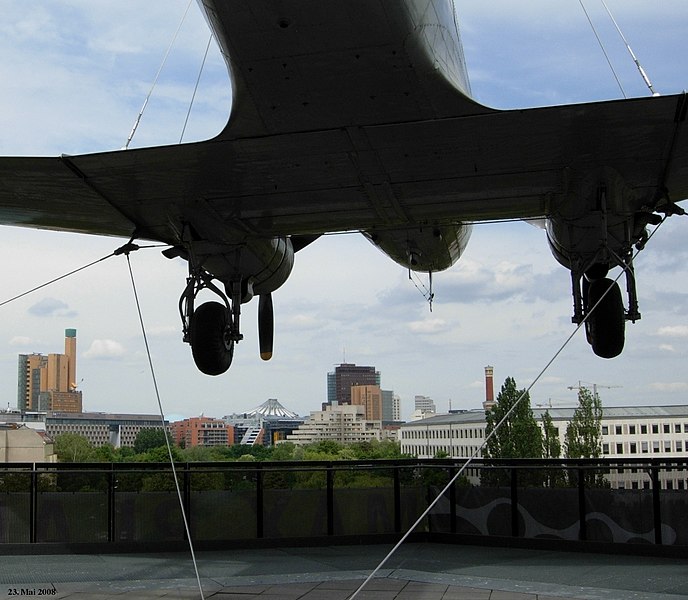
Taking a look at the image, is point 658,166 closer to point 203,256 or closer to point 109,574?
point 203,256

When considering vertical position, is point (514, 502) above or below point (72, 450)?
above

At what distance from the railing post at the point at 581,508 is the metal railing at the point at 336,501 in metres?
0.01

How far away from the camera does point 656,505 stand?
10883 mm

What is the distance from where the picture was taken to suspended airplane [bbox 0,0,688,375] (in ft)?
25.4

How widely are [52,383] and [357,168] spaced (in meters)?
152

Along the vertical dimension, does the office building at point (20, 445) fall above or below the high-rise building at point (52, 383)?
below

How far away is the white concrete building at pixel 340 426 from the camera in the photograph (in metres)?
151

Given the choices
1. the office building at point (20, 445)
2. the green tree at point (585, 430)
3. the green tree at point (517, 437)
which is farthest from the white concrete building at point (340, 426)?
the office building at point (20, 445)

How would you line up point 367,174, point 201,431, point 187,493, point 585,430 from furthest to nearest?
point 201,431 < point 585,430 < point 187,493 < point 367,174

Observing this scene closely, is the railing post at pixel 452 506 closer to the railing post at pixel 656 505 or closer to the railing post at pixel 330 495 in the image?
the railing post at pixel 330 495

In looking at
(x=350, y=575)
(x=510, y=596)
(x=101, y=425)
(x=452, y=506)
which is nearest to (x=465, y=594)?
(x=510, y=596)

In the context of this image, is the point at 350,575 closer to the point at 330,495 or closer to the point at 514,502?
the point at 330,495

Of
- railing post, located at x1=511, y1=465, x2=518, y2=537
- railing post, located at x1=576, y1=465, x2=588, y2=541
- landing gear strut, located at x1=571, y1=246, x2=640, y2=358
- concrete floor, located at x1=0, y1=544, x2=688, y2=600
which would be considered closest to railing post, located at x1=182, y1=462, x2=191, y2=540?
concrete floor, located at x1=0, y1=544, x2=688, y2=600

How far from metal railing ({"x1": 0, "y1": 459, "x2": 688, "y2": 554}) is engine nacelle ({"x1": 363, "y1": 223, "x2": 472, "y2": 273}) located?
10.7 feet
